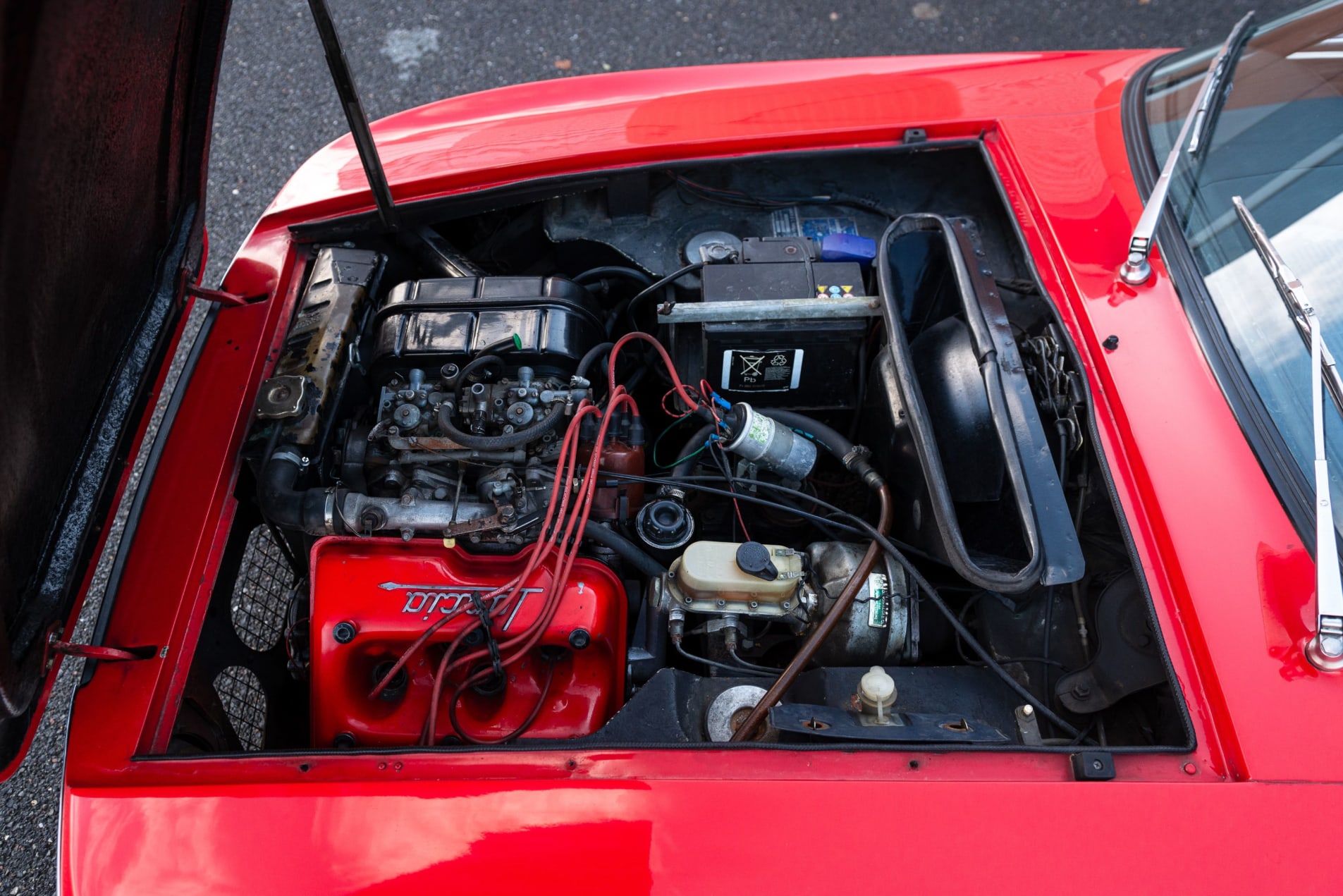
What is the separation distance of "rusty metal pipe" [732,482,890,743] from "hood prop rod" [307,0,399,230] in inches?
50.1

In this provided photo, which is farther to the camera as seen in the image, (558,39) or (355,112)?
(558,39)

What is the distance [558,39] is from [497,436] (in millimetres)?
2789

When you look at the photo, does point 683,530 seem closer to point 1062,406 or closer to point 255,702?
point 1062,406

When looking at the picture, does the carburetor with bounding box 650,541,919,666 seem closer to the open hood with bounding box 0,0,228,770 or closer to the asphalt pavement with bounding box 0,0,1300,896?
the open hood with bounding box 0,0,228,770

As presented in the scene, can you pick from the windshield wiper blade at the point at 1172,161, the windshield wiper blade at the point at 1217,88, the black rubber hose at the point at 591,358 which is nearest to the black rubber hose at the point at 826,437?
the black rubber hose at the point at 591,358

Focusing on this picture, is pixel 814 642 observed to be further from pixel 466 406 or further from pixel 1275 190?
pixel 1275 190

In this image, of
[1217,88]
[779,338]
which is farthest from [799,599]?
[1217,88]

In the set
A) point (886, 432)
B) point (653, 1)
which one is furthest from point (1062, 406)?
point (653, 1)

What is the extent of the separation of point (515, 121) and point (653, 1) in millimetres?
2147

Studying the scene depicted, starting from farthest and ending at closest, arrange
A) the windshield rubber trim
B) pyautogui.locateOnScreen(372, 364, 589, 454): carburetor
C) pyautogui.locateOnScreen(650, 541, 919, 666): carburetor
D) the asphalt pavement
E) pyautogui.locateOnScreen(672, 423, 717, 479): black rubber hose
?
the asphalt pavement
pyautogui.locateOnScreen(672, 423, 717, 479): black rubber hose
pyautogui.locateOnScreen(372, 364, 589, 454): carburetor
pyautogui.locateOnScreen(650, 541, 919, 666): carburetor
the windshield rubber trim

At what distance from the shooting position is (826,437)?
1.82 metres

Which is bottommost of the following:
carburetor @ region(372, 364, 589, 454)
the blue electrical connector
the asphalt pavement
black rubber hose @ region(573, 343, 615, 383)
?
carburetor @ region(372, 364, 589, 454)

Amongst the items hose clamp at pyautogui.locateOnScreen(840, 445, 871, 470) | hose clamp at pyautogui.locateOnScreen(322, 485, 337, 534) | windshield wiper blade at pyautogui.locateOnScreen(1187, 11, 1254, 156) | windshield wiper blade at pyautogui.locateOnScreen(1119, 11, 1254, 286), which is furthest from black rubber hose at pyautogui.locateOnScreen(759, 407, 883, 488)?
windshield wiper blade at pyautogui.locateOnScreen(1187, 11, 1254, 156)

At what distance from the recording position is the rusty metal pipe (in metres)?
1.44
